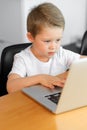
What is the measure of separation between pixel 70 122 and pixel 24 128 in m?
0.15

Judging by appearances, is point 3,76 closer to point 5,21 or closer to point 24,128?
point 24,128

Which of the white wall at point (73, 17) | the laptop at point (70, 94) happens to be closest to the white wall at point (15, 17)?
the white wall at point (73, 17)

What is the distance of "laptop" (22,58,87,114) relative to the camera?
0.89 metres

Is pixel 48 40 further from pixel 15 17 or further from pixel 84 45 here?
pixel 15 17

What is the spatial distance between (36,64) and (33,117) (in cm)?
57

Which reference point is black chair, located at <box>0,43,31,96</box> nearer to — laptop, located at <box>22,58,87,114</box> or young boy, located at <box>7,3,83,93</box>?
young boy, located at <box>7,3,83,93</box>

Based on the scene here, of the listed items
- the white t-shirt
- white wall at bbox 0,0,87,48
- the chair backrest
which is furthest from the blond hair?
white wall at bbox 0,0,87,48

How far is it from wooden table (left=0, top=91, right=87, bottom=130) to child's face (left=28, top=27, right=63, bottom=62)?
342 millimetres

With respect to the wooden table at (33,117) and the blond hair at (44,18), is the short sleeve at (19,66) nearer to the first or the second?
the blond hair at (44,18)

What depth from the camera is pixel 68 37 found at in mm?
3180

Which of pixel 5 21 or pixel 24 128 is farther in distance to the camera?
pixel 5 21

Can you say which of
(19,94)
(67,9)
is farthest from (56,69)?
(67,9)

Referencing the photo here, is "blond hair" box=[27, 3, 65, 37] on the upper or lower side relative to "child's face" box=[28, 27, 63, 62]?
upper

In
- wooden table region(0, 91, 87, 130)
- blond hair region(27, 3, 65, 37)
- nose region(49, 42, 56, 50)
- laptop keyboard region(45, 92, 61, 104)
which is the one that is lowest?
wooden table region(0, 91, 87, 130)
